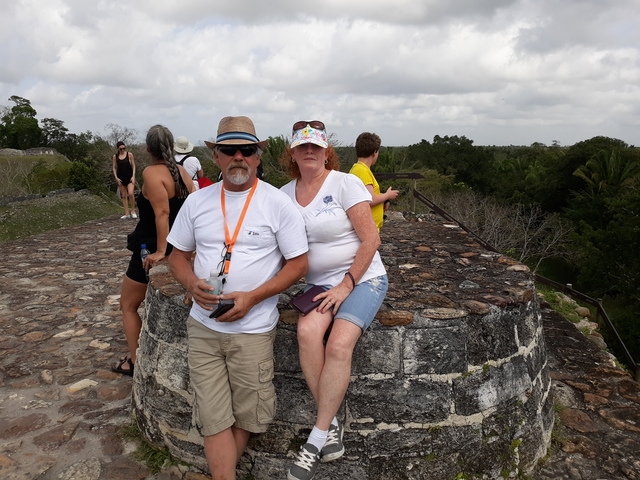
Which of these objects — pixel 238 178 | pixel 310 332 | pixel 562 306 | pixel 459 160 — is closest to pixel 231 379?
pixel 310 332

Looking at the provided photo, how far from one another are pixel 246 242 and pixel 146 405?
4.74ft

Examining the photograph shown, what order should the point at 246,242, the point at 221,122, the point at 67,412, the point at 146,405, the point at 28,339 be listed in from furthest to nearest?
the point at 28,339 → the point at 67,412 → the point at 146,405 → the point at 221,122 → the point at 246,242

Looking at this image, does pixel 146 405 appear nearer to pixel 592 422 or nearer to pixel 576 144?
pixel 592 422

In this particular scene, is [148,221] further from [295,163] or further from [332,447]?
[332,447]

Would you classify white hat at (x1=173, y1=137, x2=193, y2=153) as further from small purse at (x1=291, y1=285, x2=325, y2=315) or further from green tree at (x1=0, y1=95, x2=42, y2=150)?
green tree at (x1=0, y1=95, x2=42, y2=150)

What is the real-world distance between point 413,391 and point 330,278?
28.5 inches

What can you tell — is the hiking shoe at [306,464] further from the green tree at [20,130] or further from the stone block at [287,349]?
the green tree at [20,130]

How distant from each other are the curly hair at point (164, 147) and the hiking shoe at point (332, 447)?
1848mm

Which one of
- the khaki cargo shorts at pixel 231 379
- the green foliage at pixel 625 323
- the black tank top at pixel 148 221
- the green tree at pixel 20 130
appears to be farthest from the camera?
the green tree at pixel 20 130

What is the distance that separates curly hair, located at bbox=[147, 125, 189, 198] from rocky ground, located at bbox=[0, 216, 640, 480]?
65.0 inches

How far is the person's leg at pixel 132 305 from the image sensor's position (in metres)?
3.47

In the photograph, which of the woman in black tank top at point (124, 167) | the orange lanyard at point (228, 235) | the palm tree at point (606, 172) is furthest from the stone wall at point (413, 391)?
the palm tree at point (606, 172)

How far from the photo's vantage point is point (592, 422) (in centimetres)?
352

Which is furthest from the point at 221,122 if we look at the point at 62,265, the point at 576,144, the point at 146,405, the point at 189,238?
the point at 576,144
